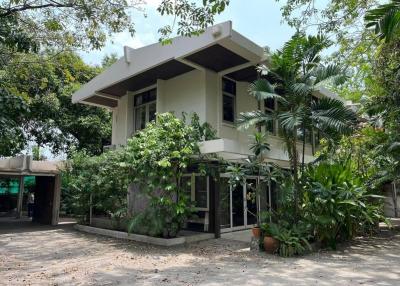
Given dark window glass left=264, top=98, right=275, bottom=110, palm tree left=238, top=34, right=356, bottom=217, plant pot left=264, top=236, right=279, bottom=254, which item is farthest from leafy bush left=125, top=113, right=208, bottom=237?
dark window glass left=264, top=98, right=275, bottom=110

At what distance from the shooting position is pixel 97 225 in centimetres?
1442

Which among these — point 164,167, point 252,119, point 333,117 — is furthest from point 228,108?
point 333,117

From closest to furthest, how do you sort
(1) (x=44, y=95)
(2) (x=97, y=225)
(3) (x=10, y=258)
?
(3) (x=10, y=258), (2) (x=97, y=225), (1) (x=44, y=95)

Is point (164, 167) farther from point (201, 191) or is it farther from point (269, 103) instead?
point (269, 103)

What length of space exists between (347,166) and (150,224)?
5.92m

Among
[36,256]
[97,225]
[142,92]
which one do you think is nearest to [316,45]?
[142,92]

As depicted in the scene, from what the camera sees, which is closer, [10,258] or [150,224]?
[10,258]

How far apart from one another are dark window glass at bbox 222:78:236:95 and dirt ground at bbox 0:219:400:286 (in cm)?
524

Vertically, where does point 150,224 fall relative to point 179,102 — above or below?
below

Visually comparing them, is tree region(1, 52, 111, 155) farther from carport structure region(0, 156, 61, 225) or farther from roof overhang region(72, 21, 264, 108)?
roof overhang region(72, 21, 264, 108)

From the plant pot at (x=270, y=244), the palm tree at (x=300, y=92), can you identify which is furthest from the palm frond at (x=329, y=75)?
the plant pot at (x=270, y=244)

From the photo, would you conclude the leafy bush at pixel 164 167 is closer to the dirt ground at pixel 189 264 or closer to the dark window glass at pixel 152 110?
the dirt ground at pixel 189 264

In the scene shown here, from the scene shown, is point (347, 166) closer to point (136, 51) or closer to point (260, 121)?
point (260, 121)

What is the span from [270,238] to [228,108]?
534cm
